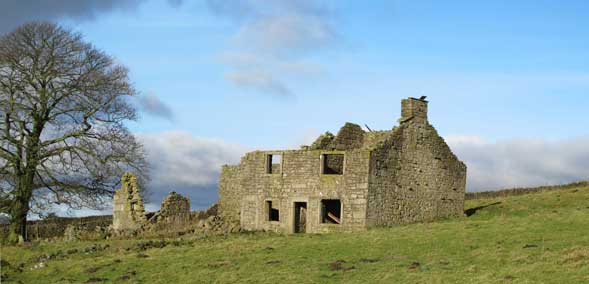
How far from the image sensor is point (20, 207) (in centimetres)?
4047

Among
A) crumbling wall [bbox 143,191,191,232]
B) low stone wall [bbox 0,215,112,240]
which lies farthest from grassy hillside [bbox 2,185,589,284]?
low stone wall [bbox 0,215,112,240]

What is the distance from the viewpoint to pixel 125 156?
41312 millimetres

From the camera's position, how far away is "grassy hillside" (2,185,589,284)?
2319 cm

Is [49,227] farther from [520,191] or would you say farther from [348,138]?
[520,191]

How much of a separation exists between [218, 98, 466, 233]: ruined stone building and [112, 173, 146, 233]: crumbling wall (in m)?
4.93

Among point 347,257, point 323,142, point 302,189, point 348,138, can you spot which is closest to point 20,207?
point 302,189

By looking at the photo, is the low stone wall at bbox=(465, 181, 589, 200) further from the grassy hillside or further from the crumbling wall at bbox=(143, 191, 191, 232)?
the crumbling wall at bbox=(143, 191, 191, 232)

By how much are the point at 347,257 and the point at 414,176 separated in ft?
47.6

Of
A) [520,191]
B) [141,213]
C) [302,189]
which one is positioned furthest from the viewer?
[520,191]

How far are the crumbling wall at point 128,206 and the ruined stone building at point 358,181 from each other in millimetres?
4927

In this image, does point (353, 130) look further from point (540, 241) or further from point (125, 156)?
point (540, 241)

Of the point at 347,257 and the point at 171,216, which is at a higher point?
the point at 171,216

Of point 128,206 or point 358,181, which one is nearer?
point 358,181

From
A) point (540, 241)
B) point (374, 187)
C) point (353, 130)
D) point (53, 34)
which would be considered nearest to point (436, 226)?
point (374, 187)
